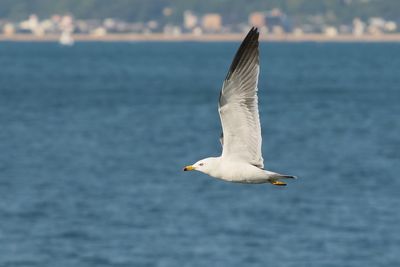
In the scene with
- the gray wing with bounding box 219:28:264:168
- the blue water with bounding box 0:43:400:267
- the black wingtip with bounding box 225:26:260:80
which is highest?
the blue water with bounding box 0:43:400:267

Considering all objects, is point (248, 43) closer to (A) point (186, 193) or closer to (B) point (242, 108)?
(B) point (242, 108)

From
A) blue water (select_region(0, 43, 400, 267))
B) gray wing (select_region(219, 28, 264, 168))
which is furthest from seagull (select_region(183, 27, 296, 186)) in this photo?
blue water (select_region(0, 43, 400, 267))

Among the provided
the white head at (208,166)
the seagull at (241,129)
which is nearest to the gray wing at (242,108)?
the seagull at (241,129)

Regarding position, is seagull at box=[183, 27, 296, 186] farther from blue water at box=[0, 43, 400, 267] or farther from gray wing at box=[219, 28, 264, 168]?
blue water at box=[0, 43, 400, 267]

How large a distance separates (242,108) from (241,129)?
410 mm

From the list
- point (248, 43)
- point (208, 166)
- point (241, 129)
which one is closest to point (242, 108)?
point (241, 129)

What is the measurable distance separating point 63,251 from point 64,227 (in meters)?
4.60

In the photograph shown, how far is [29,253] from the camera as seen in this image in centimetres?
5425

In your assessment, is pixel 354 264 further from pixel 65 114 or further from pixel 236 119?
pixel 65 114

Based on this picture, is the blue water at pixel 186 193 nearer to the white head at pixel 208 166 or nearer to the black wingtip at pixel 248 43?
the white head at pixel 208 166

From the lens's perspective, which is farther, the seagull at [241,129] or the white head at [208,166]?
the white head at [208,166]

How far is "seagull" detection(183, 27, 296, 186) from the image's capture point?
19953 mm

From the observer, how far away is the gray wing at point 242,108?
1981 centimetres

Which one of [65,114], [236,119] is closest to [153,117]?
[65,114]
